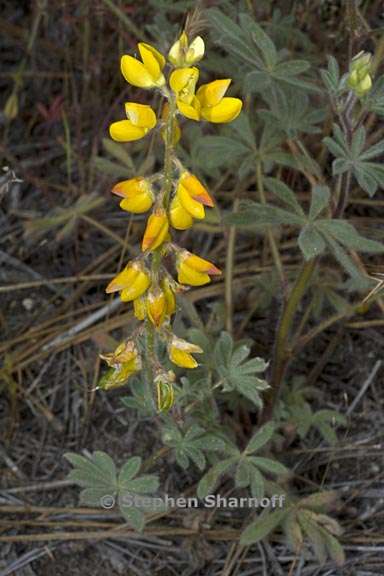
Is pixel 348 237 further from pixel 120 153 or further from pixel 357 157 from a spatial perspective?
pixel 120 153

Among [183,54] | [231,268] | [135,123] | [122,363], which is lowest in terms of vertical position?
[231,268]

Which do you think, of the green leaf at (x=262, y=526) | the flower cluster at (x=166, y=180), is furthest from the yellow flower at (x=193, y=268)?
the green leaf at (x=262, y=526)

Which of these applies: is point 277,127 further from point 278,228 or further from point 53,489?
point 53,489

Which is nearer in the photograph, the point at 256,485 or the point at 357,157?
the point at 357,157

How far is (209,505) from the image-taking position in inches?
84.6

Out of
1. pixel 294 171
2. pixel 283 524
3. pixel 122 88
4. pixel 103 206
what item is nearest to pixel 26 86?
pixel 122 88

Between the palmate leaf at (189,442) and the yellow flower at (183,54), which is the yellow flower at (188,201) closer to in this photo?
the yellow flower at (183,54)

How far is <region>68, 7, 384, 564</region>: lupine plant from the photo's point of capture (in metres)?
1.53

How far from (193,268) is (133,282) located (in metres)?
0.11

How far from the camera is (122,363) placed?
5.69 feet

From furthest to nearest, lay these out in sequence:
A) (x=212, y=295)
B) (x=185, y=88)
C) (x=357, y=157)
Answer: (x=212, y=295), (x=357, y=157), (x=185, y=88)

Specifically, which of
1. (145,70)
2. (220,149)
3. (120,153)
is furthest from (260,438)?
(120,153)

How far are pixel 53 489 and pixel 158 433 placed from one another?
0.98ft

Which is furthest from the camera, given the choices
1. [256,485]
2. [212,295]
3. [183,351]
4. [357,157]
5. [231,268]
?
[212,295]
